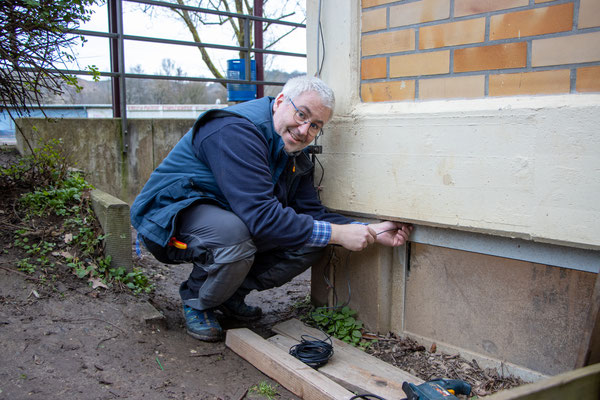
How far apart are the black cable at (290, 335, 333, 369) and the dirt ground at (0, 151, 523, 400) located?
191 millimetres

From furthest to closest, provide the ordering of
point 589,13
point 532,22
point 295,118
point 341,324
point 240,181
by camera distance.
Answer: point 341,324
point 295,118
point 240,181
point 532,22
point 589,13

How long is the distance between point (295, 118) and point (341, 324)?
1.21 metres

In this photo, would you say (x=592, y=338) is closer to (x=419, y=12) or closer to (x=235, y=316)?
(x=419, y=12)

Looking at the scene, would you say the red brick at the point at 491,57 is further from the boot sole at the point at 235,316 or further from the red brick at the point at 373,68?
the boot sole at the point at 235,316

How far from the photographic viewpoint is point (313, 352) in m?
2.40

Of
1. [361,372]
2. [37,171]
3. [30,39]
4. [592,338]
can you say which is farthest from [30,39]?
[592,338]

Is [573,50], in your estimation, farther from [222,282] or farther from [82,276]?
[82,276]

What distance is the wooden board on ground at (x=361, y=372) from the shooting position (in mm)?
2119

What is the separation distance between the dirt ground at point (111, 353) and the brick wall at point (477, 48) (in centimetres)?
135

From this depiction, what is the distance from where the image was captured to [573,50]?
1.90 metres

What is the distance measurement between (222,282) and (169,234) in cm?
38

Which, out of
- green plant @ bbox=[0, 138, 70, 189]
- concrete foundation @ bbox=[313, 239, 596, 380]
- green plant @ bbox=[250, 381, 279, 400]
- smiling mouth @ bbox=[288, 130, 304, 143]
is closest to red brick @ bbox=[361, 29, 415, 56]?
smiling mouth @ bbox=[288, 130, 304, 143]

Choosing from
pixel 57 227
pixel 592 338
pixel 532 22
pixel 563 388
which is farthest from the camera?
pixel 57 227

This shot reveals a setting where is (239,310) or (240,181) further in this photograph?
(239,310)
